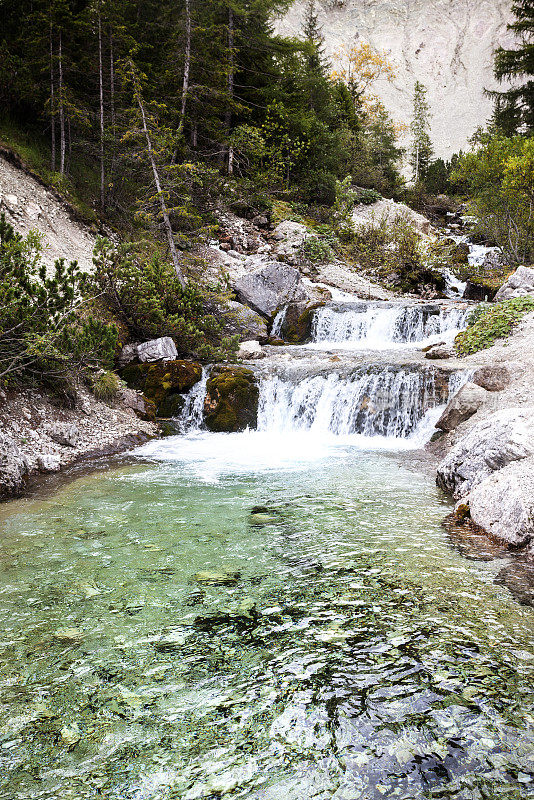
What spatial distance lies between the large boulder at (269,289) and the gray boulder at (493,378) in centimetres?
996

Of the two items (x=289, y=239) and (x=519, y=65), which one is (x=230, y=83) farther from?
(x=519, y=65)

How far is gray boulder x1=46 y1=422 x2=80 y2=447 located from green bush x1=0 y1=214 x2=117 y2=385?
924mm

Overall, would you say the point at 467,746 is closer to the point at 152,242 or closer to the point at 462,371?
the point at 462,371

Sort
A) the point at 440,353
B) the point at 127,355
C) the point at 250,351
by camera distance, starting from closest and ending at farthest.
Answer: the point at 127,355 → the point at 440,353 → the point at 250,351

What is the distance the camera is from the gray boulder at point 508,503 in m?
4.58

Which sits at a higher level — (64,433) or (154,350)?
(154,350)

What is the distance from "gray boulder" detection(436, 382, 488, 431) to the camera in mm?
9342

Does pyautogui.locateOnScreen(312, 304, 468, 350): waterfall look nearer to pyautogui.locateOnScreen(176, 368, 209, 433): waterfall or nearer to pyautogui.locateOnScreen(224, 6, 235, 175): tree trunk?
pyautogui.locateOnScreen(176, 368, 209, 433): waterfall

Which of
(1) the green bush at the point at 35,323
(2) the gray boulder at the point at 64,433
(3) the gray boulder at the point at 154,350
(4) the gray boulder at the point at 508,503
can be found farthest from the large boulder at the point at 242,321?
(4) the gray boulder at the point at 508,503

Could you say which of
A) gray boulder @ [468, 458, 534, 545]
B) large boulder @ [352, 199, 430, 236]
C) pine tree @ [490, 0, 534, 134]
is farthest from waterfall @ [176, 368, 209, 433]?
pine tree @ [490, 0, 534, 134]

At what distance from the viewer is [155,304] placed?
41.0 ft

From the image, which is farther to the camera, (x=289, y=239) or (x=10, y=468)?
(x=289, y=239)

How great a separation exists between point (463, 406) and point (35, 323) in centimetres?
795

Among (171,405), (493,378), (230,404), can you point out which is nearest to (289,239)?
(230,404)
